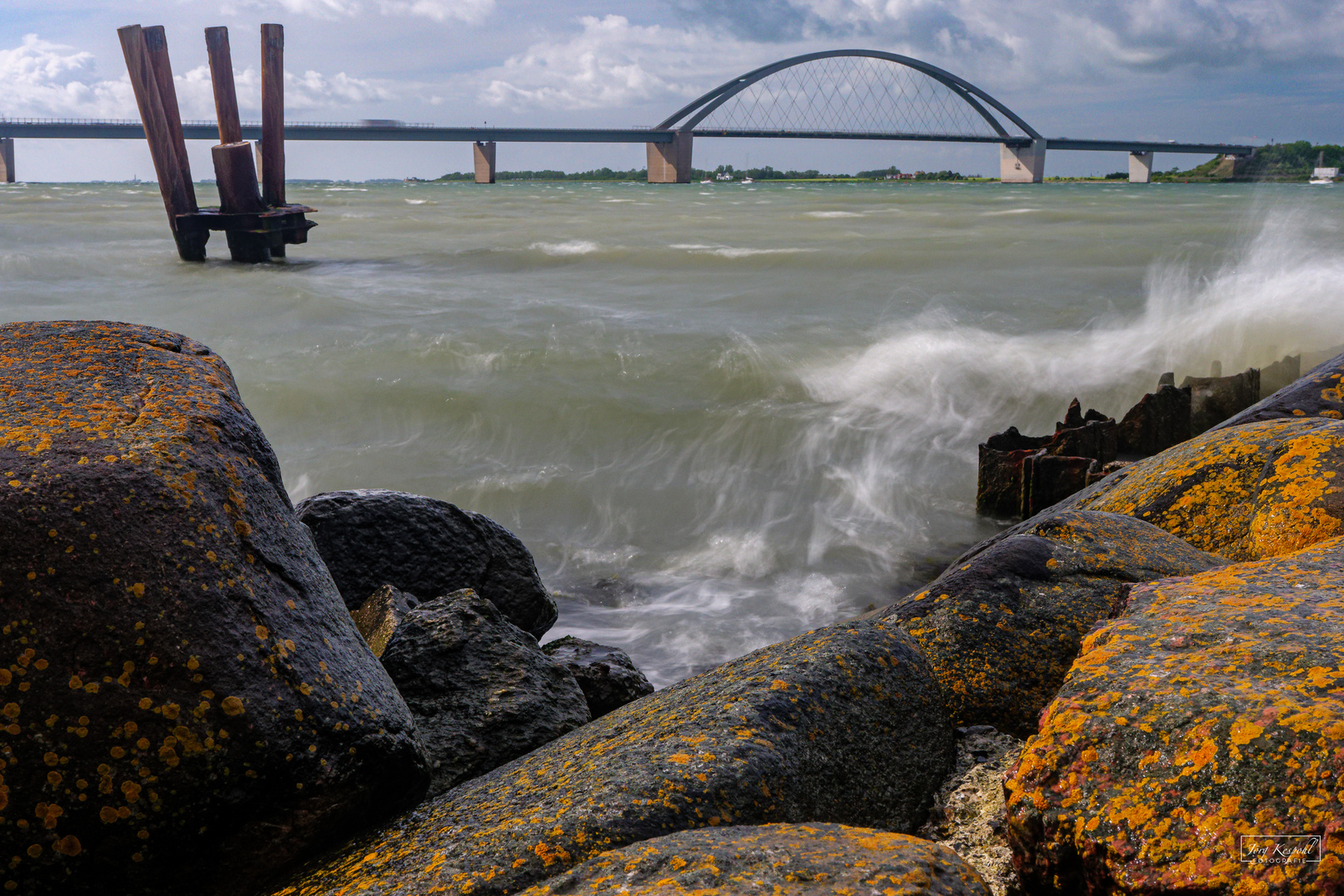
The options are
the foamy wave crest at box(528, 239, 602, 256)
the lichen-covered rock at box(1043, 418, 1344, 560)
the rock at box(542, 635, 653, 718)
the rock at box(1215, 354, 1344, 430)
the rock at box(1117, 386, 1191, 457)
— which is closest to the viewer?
the lichen-covered rock at box(1043, 418, 1344, 560)

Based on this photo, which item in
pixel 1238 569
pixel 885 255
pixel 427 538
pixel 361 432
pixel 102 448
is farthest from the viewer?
pixel 885 255

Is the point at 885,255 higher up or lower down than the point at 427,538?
higher up

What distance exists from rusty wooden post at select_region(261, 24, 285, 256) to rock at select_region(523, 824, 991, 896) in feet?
58.1

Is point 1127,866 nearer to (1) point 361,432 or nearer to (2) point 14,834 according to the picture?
(2) point 14,834

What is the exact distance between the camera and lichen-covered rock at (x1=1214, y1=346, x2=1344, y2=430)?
13.0 feet

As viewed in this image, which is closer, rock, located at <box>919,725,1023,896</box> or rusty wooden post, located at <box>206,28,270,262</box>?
rock, located at <box>919,725,1023,896</box>

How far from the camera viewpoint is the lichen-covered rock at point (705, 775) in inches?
66.4

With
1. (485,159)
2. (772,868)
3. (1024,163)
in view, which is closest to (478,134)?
(485,159)

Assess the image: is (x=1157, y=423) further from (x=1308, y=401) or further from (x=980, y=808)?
(x=980, y=808)

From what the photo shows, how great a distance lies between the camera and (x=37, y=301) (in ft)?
47.8

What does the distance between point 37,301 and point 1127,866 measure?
56.6ft

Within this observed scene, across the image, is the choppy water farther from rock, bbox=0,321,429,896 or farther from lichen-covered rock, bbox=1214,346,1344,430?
rock, bbox=0,321,429,896

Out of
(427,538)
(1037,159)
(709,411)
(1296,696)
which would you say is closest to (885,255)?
(709,411)

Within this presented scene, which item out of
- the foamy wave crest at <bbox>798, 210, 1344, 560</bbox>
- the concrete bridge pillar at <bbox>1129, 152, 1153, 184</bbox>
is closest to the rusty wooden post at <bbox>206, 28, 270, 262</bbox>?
the foamy wave crest at <bbox>798, 210, 1344, 560</bbox>
